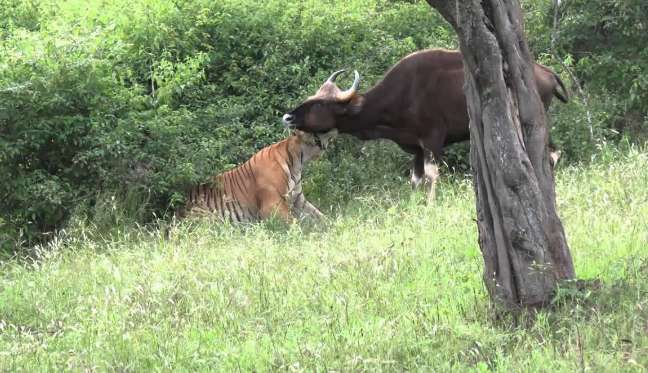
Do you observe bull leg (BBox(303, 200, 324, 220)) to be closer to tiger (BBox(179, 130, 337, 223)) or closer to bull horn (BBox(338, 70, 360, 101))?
tiger (BBox(179, 130, 337, 223))

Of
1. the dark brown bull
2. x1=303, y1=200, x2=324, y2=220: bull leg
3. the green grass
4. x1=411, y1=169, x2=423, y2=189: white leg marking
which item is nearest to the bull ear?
the dark brown bull

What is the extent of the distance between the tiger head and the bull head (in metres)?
0.09

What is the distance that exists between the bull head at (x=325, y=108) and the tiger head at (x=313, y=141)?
0.09 meters

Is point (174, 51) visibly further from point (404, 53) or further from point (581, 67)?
point (581, 67)

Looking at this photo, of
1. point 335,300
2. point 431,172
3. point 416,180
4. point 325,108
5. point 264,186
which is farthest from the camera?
point 325,108

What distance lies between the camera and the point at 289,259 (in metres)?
7.73

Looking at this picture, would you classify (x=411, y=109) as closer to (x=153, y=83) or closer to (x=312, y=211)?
(x=312, y=211)

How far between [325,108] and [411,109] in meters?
1.00

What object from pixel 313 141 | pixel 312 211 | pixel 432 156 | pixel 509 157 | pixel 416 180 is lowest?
pixel 312 211

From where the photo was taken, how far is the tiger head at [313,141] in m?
11.7

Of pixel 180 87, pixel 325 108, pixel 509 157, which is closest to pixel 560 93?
pixel 325 108

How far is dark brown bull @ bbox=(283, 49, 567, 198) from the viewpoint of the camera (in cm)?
1125

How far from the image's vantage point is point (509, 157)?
17.9ft

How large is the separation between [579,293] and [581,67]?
840 centimetres
